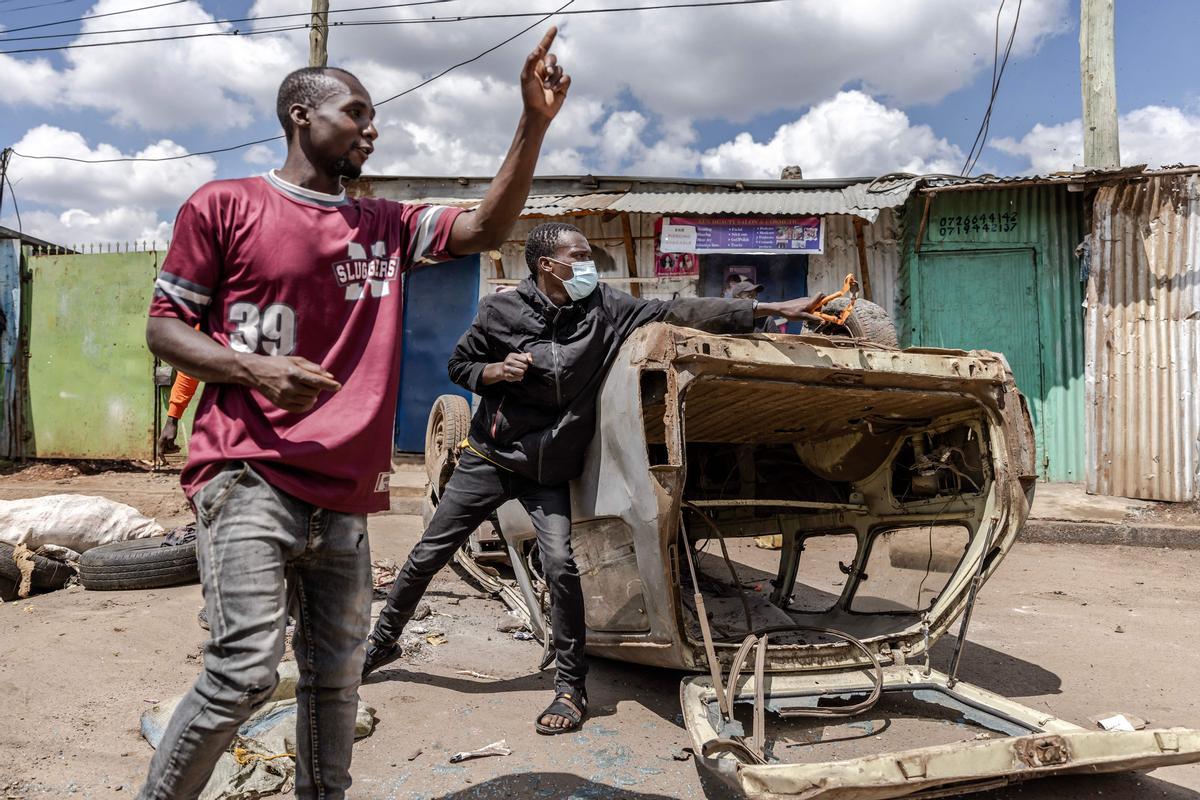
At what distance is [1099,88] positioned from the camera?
8.52 meters

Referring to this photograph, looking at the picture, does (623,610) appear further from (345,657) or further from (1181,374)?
(1181,374)

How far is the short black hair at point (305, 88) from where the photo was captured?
6.50ft

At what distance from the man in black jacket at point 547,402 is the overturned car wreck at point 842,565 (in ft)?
0.39

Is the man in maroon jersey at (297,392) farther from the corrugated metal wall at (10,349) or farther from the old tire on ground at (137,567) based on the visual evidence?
the corrugated metal wall at (10,349)

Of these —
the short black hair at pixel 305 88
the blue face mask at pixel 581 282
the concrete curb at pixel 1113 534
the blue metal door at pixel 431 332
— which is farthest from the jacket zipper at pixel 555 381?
the blue metal door at pixel 431 332

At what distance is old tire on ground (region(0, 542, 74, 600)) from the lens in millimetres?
5125

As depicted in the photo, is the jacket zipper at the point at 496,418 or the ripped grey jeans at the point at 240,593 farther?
the jacket zipper at the point at 496,418

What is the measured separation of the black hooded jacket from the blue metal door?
6583mm

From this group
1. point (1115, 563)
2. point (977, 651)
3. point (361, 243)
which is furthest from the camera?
point (1115, 563)

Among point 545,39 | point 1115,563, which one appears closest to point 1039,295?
point 1115,563

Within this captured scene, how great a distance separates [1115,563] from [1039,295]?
3337 mm

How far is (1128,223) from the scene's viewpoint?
26.7 ft

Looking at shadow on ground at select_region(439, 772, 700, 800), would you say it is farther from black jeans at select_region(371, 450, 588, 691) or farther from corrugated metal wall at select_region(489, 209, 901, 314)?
corrugated metal wall at select_region(489, 209, 901, 314)

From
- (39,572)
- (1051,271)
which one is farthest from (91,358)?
(1051,271)
